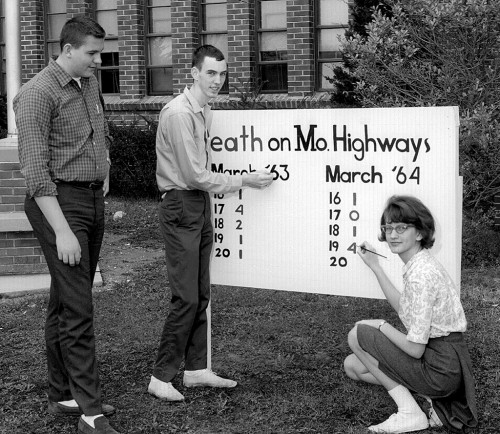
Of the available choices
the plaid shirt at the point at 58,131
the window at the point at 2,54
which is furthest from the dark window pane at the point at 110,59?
the plaid shirt at the point at 58,131

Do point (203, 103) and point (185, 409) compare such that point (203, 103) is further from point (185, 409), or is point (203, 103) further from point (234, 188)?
point (185, 409)

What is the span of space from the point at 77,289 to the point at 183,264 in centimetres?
69

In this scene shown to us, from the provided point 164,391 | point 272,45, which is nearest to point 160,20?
point 272,45

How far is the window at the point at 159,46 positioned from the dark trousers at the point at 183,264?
34.2ft

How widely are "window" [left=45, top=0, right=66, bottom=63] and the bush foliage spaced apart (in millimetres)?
8574

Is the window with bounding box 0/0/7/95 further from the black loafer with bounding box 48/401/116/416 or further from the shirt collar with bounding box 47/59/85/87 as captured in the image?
the shirt collar with bounding box 47/59/85/87

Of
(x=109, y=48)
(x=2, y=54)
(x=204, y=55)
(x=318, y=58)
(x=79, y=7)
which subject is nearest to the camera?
(x=204, y=55)

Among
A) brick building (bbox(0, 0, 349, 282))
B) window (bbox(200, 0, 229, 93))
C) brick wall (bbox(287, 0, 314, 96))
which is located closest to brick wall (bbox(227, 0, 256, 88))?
brick building (bbox(0, 0, 349, 282))

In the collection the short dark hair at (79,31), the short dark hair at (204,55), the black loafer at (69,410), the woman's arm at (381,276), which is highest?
the short dark hair at (79,31)

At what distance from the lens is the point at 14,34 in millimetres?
8719

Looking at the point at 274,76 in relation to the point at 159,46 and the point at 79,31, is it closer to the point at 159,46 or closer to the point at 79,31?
the point at 159,46

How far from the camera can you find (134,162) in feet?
45.8

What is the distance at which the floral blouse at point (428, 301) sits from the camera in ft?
14.2

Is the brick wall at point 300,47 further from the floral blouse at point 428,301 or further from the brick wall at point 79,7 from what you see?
the floral blouse at point 428,301
